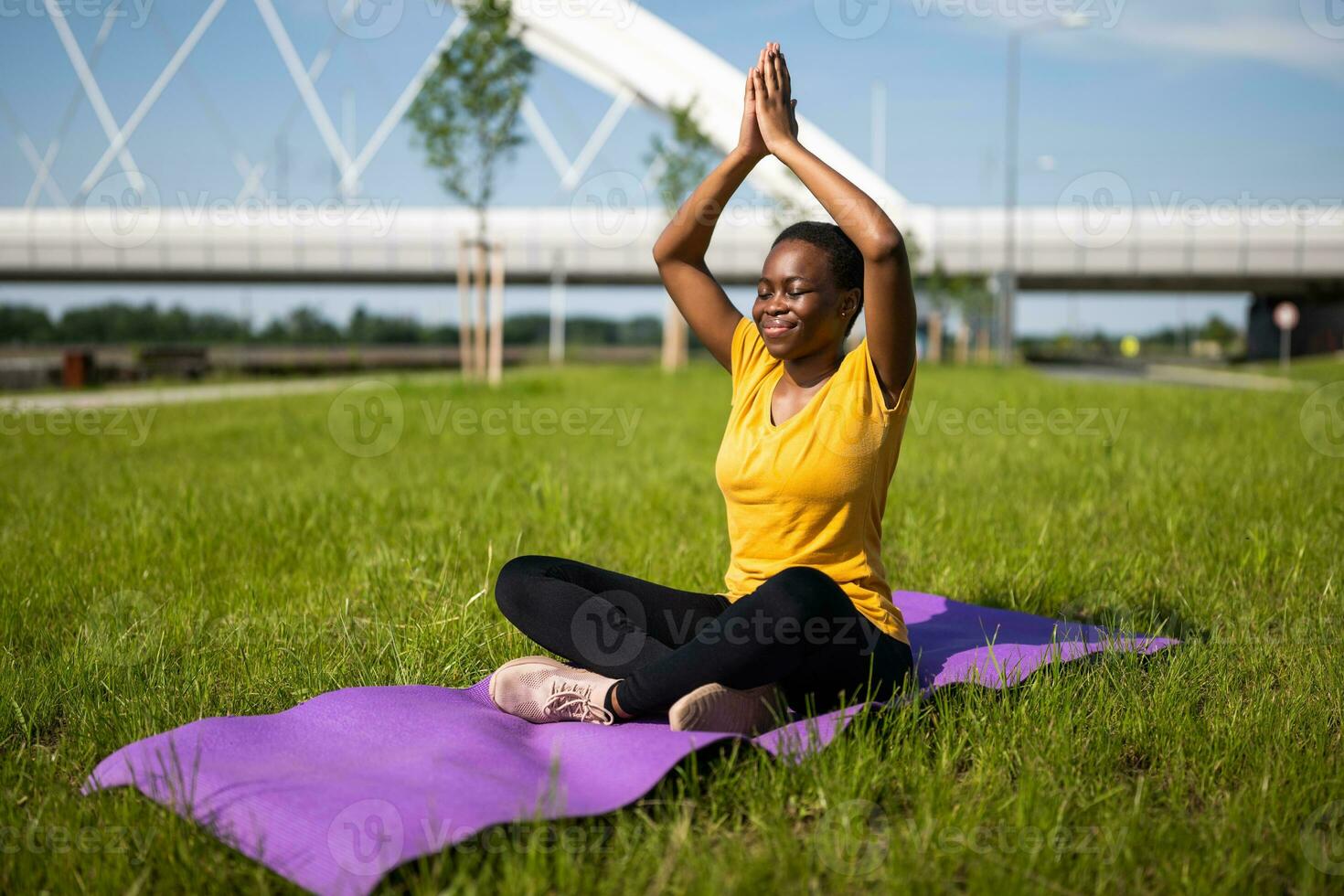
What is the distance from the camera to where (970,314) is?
4594cm

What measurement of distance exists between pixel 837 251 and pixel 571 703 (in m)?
1.29

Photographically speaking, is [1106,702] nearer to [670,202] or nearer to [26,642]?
[26,642]

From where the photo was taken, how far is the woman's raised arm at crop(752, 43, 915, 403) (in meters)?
2.43

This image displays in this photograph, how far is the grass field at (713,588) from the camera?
1.95 m

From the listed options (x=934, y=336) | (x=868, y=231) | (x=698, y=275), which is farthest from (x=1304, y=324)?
(x=868, y=231)

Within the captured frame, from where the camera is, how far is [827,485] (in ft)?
8.61

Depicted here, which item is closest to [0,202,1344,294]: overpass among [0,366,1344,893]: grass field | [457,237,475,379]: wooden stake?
[457,237,475,379]: wooden stake

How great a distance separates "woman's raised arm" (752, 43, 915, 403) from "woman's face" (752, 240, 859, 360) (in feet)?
0.29

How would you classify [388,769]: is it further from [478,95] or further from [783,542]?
[478,95]

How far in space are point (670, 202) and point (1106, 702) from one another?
859 inches

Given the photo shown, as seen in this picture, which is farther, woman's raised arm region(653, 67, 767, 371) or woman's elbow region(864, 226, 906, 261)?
woman's raised arm region(653, 67, 767, 371)

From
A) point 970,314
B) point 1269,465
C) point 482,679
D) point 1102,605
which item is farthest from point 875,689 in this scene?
point 970,314

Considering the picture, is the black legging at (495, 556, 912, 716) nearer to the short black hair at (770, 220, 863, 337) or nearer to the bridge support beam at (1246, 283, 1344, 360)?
the short black hair at (770, 220, 863, 337)

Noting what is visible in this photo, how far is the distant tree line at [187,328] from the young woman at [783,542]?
4468cm
